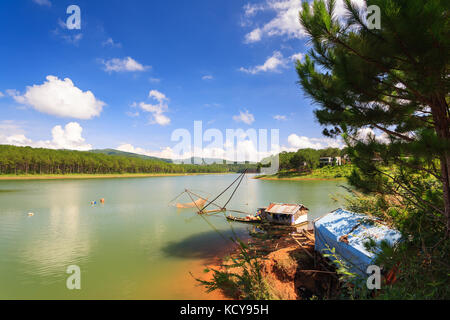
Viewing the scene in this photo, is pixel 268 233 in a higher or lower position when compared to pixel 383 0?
lower

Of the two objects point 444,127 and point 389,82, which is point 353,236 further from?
point 389,82

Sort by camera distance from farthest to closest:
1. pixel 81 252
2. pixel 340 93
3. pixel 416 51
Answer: pixel 81 252, pixel 340 93, pixel 416 51

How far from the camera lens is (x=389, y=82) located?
503cm

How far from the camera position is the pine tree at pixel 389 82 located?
3.34m

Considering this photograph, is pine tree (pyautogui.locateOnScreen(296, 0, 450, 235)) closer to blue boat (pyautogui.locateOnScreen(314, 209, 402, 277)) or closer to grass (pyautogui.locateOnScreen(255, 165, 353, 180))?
blue boat (pyautogui.locateOnScreen(314, 209, 402, 277))

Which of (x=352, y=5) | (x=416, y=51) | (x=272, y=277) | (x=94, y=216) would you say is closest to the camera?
(x=416, y=51)

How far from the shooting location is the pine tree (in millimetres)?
3340

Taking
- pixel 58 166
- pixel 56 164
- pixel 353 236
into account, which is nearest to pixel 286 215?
pixel 353 236

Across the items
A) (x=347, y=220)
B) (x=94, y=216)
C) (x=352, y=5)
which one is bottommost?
(x=94, y=216)

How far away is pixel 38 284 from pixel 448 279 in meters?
14.1

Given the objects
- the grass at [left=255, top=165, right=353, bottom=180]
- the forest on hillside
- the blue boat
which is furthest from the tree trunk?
the forest on hillside

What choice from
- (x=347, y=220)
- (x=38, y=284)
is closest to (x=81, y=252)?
(x=38, y=284)

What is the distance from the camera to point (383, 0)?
3.34 m

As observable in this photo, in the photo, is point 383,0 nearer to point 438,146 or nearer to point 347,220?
point 438,146
